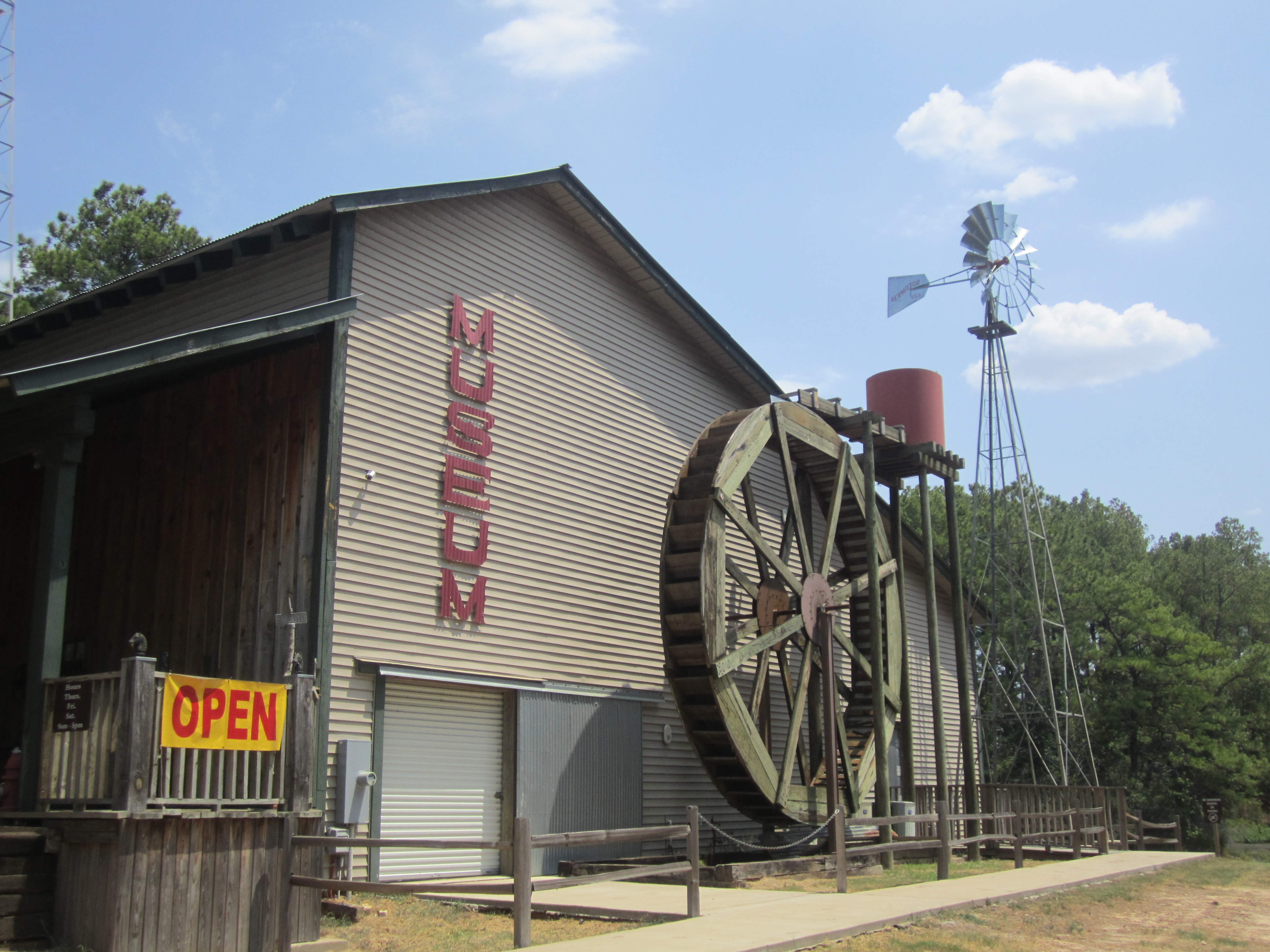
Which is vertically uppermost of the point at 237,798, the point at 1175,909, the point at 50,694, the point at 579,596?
the point at 579,596

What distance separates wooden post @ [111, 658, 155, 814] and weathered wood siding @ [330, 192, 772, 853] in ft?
9.85

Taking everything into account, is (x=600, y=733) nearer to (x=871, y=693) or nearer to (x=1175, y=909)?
(x=871, y=693)

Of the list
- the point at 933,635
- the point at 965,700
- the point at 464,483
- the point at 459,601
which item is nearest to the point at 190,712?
the point at 459,601

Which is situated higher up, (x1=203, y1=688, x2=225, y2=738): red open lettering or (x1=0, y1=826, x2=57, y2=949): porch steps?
(x1=203, y1=688, x2=225, y2=738): red open lettering

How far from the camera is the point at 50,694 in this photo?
831 cm

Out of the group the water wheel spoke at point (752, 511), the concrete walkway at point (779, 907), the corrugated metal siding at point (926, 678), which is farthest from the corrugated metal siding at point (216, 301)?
the corrugated metal siding at point (926, 678)

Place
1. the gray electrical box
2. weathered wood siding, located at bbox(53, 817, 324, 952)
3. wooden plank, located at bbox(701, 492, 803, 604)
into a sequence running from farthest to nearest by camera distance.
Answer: wooden plank, located at bbox(701, 492, 803, 604) < the gray electrical box < weathered wood siding, located at bbox(53, 817, 324, 952)

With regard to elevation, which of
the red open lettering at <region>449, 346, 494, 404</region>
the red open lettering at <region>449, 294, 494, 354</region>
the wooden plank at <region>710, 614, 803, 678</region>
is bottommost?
the wooden plank at <region>710, 614, 803, 678</region>

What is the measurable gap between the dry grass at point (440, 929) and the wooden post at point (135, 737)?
1.94 metres

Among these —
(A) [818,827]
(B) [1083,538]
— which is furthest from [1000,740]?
(A) [818,827]

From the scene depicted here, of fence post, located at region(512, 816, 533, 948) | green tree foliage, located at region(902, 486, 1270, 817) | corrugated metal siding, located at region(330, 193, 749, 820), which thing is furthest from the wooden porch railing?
green tree foliage, located at region(902, 486, 1270, 817)

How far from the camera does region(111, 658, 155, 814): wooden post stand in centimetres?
762

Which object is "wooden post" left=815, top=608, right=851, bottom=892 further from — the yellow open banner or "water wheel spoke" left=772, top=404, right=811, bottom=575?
the yellow open banner

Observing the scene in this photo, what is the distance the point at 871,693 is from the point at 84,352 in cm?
1162
